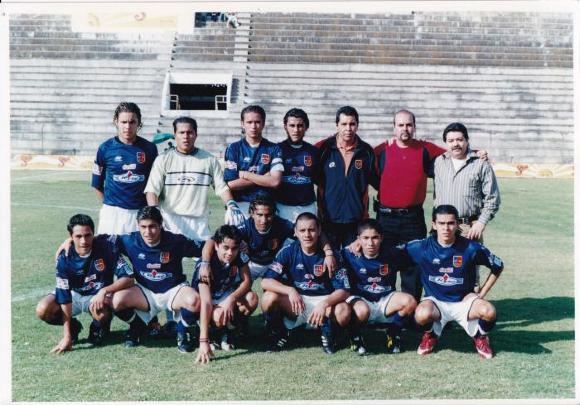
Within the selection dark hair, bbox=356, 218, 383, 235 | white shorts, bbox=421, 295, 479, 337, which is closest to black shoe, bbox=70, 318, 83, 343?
dark hair, bbox=356, 218, 383, 235

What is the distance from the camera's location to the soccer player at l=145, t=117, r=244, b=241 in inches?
190

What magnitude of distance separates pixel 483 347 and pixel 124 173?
2.86m

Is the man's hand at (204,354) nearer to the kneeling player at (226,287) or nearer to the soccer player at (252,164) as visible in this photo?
the kneeling player at (226,287)

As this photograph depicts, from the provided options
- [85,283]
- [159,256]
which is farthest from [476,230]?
[85,283]

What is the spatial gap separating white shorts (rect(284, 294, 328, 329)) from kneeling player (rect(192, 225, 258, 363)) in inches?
10.8

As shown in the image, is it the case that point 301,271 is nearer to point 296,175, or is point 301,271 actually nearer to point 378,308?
point 378,308

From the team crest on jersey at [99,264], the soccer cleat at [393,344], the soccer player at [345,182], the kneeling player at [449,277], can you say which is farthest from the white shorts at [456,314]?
the team crest on jersey at [99,264]

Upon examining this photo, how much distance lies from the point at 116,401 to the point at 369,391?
4.50 ft

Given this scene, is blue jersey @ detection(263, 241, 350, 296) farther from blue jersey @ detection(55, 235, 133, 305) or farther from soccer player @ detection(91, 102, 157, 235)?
soccer player @ detection(91, 102, 157, 235)

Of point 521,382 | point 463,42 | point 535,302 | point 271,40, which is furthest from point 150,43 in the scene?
point 521,382

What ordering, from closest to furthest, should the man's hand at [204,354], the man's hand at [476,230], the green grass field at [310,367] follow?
the green grass field at [310,367] < the man's hand at [204,354] < the man's hand at [476,230]

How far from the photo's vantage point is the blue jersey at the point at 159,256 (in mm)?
4547

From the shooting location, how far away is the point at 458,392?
361cm

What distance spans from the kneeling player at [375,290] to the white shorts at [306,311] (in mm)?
218
